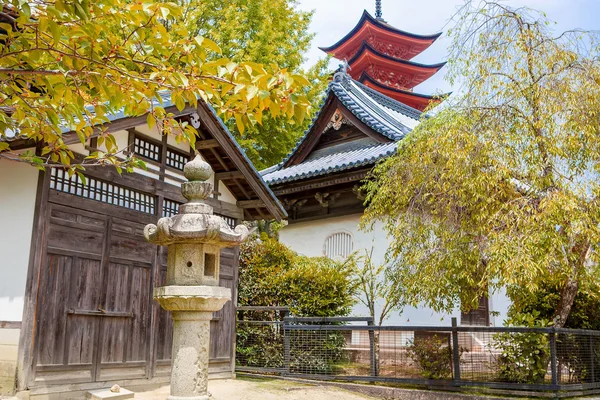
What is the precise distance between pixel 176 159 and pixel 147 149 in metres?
0.75

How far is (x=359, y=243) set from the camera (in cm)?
1542

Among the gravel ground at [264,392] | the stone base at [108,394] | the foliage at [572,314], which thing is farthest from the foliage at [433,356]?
the stone base at [108,394]

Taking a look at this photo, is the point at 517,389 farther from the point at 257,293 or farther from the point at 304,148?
the point at 304,148

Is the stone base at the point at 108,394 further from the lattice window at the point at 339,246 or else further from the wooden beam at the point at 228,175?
the lattice window at the point at 339,246

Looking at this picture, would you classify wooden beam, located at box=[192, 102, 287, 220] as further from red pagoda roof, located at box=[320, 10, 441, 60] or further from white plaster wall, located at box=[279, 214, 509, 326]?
red pagoda roof, located at box=[320, 10, 441, 60]

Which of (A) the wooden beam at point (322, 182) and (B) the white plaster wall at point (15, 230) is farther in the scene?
(A) the wooden beam at point (322, 182)

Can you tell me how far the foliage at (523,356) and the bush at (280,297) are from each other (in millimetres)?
3150

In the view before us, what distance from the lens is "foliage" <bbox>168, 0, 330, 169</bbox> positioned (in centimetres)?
2033

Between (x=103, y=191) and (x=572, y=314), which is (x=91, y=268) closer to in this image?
(x=103, y=191)

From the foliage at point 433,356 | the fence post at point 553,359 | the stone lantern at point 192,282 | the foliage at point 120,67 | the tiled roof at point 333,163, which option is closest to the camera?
the foliage at point 120,67

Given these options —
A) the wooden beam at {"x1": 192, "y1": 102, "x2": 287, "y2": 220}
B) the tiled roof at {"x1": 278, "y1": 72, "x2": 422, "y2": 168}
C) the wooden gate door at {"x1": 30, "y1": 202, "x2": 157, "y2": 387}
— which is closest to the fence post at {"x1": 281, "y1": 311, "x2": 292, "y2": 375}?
the wooden beam at {"x1": 192, "y1": 102, "x2": 287, "y2": 220}

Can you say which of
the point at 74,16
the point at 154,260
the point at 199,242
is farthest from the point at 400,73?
the point at 74,16

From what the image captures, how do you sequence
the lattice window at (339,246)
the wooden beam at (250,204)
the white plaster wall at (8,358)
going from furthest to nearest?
the lattice window at (339,246) < the wooden beam at (250,204) < the white plaster wall at (8,358)

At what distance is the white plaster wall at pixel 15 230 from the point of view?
773 cm
